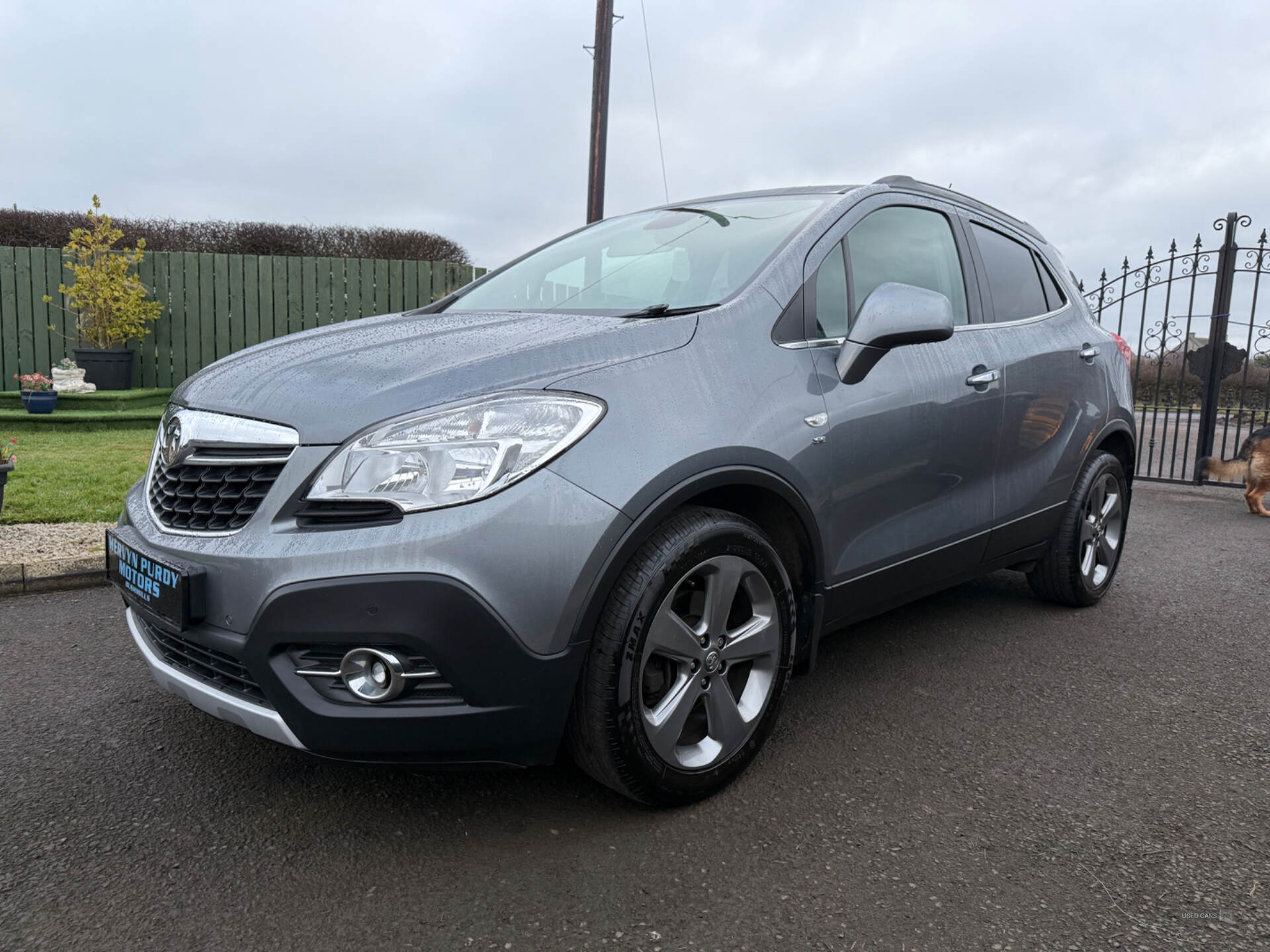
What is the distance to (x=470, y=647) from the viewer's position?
72.8 inches

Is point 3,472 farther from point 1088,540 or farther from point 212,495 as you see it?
point 1088,540

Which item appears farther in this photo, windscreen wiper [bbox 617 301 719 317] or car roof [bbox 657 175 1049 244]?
car roof [bbox 657 175 1049 244]

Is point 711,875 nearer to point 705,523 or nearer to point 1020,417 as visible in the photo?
point 705,523

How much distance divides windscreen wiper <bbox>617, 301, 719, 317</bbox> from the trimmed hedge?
12923 millimetres

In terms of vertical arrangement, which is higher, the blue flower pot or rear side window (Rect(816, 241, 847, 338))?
rear side window (Rect(816, 241, 847, 338))

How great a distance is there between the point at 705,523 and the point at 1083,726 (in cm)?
156

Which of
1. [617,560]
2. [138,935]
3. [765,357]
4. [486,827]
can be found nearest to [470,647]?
[617,560]

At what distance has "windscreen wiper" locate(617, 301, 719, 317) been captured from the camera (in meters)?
2.42

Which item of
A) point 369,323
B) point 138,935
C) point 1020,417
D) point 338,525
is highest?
point 369,323

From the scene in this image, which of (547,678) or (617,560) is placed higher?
(617,560)

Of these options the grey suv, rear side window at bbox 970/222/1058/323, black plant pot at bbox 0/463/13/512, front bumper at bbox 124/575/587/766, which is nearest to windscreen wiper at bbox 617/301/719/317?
the grey suv

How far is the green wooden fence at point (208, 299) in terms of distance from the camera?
12.2 meters

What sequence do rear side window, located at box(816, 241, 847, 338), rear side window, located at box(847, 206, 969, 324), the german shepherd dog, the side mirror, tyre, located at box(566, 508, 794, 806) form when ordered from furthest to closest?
the german shepherd dog
rear side window, located at box(847, 206, 969, 324)
rear side window, located at box(816, 241, 847, 338)
the side mirror
tyre, located at box(566, 508, 794, 806)

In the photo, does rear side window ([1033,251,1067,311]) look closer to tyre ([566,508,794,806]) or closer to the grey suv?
the grey suv
